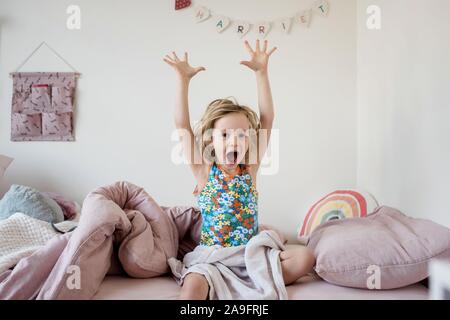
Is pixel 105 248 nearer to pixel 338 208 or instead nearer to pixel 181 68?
pixel 181 68

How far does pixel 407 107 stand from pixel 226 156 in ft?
2.45

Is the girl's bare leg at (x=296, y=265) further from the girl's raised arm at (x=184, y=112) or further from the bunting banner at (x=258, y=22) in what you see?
the bunting banner at (x=258, y=22)

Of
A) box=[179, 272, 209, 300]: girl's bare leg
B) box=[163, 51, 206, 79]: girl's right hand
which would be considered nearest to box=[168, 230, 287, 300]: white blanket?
box=[179, 272, 209, 300]: girl's bare leg

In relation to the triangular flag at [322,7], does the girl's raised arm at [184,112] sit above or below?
below

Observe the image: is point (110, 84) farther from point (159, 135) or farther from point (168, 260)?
point (168, 260)

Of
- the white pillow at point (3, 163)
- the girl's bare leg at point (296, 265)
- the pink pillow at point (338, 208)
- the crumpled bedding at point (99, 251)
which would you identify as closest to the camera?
the crumpled bedding at point (99, 251)

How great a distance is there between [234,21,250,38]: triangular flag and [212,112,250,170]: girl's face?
3.35 feet

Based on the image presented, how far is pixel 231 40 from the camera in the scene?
7.03ft

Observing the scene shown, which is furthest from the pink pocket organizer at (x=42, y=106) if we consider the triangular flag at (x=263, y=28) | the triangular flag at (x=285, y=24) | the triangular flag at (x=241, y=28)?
the triangular flag at (x=285, y=24)

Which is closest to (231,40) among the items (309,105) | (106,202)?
(309,105)

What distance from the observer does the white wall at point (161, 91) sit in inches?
83.7

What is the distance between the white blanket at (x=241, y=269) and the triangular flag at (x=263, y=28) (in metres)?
1.33

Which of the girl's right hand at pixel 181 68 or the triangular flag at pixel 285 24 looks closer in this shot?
the girl's right hand at pixel 181 68

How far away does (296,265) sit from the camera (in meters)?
1.03
